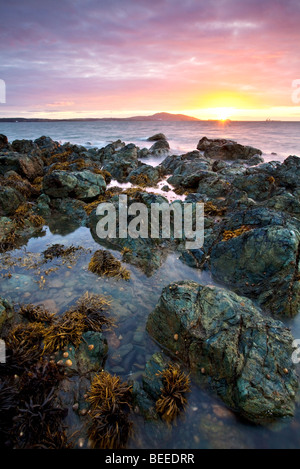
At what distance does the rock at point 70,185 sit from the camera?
14953mm

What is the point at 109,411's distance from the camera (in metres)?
4.38

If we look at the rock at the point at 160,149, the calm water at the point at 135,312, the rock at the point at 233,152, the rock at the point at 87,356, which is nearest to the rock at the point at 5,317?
the calm water at the point at 135,312

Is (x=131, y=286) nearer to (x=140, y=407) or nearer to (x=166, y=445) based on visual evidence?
(x=140, y=407)

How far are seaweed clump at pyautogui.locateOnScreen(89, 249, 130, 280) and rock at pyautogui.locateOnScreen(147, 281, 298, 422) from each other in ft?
8.91

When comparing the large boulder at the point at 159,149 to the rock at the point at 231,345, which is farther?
the large boulder at the point at 159,149

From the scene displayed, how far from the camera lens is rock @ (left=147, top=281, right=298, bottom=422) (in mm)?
4578

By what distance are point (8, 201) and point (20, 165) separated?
24.8ft

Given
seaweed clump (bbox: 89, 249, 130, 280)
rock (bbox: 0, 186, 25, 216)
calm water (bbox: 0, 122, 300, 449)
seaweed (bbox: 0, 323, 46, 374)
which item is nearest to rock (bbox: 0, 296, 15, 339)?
seaweed (bbox: 0, 323, 46, 374)

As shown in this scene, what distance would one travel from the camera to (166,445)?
420 centimetres

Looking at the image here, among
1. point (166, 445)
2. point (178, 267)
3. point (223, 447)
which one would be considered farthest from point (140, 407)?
point (178, 267)

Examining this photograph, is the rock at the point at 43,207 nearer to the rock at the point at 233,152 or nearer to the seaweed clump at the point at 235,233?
the seaweed clump at the point at 235,233

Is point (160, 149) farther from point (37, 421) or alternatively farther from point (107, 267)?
point (37, 421)

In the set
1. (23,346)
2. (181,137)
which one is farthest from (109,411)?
(181,137)

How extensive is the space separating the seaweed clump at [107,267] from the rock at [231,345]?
2715 mm
